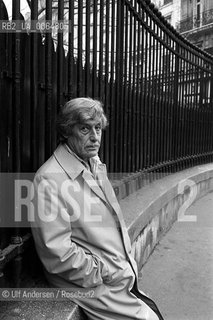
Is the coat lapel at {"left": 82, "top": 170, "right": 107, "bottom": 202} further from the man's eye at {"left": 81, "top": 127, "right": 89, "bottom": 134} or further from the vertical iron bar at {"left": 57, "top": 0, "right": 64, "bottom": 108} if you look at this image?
the vertical iron bar at {"left": 57, "top": 0, "right": 64, "bottom": 108}

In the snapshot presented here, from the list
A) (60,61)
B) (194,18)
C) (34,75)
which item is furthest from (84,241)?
(194,18)

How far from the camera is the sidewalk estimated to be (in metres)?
2.77

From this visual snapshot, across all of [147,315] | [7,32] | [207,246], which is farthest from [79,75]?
[207,246]

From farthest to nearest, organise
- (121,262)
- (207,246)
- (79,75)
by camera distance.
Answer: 1. (207,246)
2. (79,75)
3. (121,262)

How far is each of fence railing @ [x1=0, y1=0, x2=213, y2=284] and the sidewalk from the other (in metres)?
0.99

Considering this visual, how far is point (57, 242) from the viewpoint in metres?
1.58

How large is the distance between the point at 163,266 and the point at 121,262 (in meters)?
1.84

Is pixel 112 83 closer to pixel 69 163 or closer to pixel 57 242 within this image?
pixel 69 163

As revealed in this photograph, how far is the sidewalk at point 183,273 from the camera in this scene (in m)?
2.77

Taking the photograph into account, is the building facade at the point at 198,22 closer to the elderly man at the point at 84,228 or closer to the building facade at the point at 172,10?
the building facade at the point at 172,10

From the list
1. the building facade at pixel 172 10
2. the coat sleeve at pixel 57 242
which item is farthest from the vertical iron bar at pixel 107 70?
the building facade at pixel 172 10

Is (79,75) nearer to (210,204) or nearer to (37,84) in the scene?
(37,84)

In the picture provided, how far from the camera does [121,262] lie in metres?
1.83

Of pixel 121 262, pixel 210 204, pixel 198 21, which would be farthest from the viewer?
pixel 198 21
